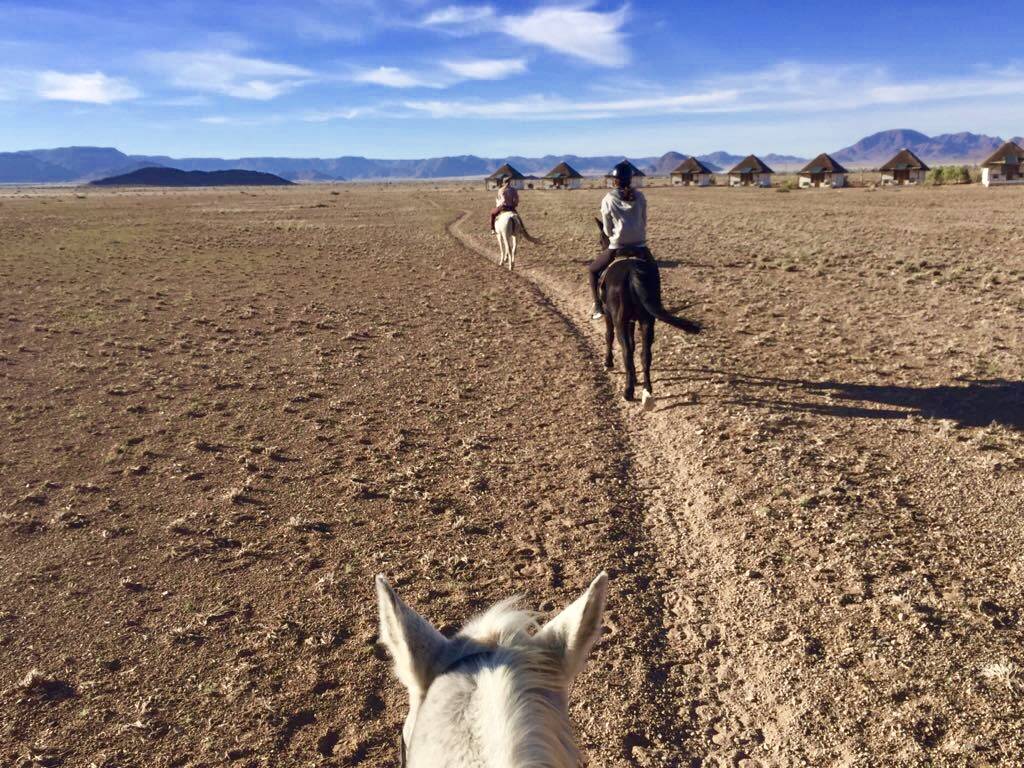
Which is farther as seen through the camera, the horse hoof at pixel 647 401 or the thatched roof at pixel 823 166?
the thatched roof at pixel 823 166

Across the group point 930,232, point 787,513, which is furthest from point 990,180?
point 787,513

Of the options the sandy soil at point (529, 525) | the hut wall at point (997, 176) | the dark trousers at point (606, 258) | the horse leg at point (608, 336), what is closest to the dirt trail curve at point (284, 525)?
the sandy soil at point (529, 525)

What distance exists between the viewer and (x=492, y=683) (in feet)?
5.32

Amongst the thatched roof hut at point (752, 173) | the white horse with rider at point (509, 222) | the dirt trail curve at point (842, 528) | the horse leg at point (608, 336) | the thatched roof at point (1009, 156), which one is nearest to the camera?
the dirt trail curve at point (842, 528)

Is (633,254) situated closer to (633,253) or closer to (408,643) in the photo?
(633,253)

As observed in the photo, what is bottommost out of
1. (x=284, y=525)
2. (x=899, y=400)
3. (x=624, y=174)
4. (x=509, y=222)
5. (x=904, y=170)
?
(x=284, y=525)

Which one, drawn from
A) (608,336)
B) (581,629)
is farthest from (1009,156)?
(581,629)

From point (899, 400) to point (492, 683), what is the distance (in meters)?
7.60

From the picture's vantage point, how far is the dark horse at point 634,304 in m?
7.44

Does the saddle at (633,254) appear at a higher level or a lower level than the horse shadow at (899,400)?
higher

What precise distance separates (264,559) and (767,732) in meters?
3.71

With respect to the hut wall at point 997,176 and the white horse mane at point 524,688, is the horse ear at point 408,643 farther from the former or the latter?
the hut wall at point 997,176

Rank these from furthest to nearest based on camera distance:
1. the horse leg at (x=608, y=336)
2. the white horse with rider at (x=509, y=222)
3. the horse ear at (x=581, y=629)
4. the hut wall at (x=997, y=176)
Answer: the hut wall at (x=997, y=176) → the white horse with rider at (x=509, y=222) → the horse leg at (x=608, y=336) → the horse ear at (x=581, y=629)

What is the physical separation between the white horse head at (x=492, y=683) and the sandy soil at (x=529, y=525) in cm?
182
